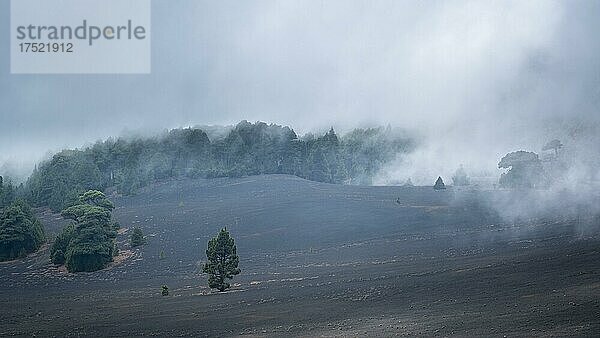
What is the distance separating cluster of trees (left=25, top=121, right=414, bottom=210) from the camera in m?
147

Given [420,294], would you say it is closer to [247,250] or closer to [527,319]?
[527,319]

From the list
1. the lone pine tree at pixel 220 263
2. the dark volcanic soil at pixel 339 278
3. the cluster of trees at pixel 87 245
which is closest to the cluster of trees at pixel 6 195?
the dark volcanic soil at pixel 339 278

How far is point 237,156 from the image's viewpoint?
151 meters

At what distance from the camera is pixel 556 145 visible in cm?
11150

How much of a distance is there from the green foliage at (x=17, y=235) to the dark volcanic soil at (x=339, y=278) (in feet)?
9.43

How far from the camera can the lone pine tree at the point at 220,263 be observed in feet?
169

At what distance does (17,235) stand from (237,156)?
68.6 metres

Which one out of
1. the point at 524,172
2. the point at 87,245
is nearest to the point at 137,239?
the point at 87,245

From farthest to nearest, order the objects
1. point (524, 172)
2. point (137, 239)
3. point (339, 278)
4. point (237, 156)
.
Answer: point (237, 156), point (524, 172), point (137, 239), point (339, 278)

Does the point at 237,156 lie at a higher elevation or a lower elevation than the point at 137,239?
higher

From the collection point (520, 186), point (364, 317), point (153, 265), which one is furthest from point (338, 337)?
point (520, 186)

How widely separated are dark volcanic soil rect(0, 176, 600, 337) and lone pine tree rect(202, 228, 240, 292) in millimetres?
1115

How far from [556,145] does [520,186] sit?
12869 millimetres

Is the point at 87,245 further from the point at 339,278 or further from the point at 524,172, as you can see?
the point at 524,172
